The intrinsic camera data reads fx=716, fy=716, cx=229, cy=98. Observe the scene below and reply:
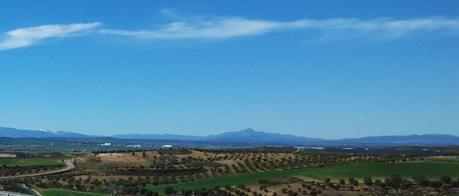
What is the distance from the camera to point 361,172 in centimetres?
9125

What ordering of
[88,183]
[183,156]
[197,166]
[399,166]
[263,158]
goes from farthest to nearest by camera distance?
[183,156]
[263,158]
[197,166]
[399,166]
[88,183]

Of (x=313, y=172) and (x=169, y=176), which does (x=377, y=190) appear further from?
(x=169, y=176)

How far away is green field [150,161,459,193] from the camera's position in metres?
85.8

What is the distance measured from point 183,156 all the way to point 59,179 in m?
47.5

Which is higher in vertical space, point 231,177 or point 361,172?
point 361,172

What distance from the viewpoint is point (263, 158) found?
128 m

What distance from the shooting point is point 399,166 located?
97.6 m

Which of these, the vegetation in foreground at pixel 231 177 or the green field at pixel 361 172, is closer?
the vegetation in foreground at pixel 231 177

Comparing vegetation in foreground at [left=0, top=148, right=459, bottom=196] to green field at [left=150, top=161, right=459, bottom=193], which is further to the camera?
green field at [left=150, top=161, right=459, bottom=193]

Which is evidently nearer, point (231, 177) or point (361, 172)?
point (361, 172)

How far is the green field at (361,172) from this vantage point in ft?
282

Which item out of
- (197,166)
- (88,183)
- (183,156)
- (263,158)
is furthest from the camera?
(183,156)

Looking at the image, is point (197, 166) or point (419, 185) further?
point (197, 166)

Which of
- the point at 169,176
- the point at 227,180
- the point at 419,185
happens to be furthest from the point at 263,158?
the point at 419,185
